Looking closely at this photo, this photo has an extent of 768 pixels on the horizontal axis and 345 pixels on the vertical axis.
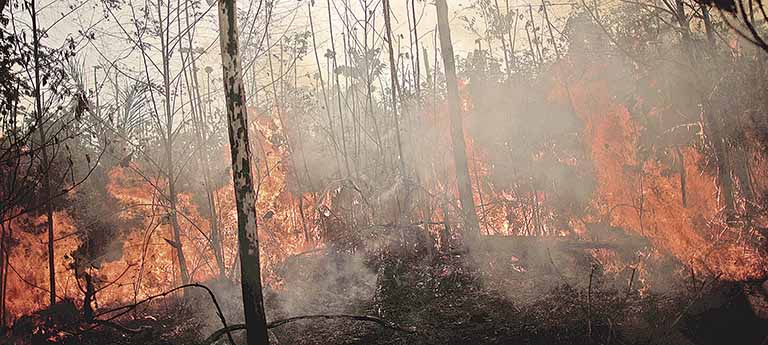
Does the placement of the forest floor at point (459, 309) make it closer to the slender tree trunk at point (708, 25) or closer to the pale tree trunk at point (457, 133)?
the pale tree trunk at point (457, 133)

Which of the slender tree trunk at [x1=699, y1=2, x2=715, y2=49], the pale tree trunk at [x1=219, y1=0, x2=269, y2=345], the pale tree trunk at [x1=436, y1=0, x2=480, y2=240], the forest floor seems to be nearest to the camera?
the pale tree trunk at [x1=219, y1=0, x2=269, y2=345]

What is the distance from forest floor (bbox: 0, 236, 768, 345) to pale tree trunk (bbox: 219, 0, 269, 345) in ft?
7.01

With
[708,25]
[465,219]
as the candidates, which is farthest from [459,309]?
[708,25]

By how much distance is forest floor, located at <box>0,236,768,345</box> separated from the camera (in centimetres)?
546

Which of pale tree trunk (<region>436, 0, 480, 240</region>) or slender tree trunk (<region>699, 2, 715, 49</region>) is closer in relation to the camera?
slender tree trunk (<region>699, 2, 715, 49</region>)

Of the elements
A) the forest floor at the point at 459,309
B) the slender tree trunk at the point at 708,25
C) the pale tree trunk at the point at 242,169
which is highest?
the slender tree trunk at the point at 708,25

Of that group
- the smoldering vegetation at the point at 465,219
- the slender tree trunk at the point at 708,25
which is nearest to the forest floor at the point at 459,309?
the smoldering vegetation at the point at 465,219

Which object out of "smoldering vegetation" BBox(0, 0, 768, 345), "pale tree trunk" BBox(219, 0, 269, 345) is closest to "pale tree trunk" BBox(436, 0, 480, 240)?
"smoldering vegetation" BBox(0, 0, 768, 345)

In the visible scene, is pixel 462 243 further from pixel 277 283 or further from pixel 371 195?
pixel 277 283

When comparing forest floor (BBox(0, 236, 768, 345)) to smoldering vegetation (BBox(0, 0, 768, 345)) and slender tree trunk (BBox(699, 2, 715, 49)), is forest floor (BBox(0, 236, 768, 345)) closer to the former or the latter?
smoldering vegetation (BBox(0, 0, 768, 345))

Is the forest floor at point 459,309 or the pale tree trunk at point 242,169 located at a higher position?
the pale tree trunk at point 242,169

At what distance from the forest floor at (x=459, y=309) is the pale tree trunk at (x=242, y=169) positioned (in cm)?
214

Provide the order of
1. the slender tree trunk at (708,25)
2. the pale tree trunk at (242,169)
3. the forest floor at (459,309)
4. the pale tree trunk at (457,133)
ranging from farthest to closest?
the pale tree trunk at (457,133) < the slender tree trunk at (708,25) < the forest floor at (459,309) < the pale tree trunk at (242,169)

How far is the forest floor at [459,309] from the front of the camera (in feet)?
17.9
